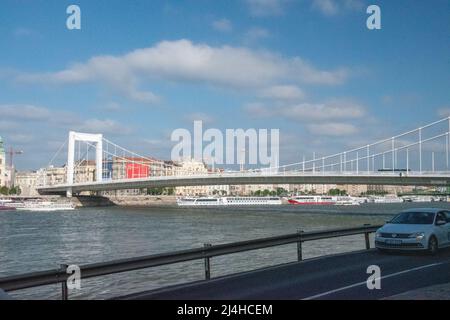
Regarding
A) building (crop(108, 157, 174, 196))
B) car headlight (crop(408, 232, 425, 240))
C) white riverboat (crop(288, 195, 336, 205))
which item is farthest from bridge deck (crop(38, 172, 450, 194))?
white riverboat (crop(288, 195, 336, 205))

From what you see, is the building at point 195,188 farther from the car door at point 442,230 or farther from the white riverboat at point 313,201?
the car door at point 442,230

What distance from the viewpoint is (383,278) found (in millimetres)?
9758

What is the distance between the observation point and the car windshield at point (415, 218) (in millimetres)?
13727

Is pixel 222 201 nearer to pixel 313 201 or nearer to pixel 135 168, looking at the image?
pixel 135 168

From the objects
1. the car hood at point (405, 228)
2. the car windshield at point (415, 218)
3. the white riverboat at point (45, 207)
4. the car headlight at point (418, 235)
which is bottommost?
the white riverboat at point (45, 207)

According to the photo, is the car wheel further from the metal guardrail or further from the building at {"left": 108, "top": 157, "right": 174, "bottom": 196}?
the building at {"left": 108, "top": 157, "right": 174, "bottom": 196}

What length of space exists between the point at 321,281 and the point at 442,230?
5.48 metres

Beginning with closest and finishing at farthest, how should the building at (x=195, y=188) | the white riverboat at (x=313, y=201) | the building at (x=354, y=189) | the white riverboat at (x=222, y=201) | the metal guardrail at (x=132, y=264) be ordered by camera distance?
the metal guardrail at (x=132, y=264) < the white riverboat at (x=222, y=201) < the building at (x=195, y=188) < the white riverboat at (x=313, y=201) < the building at (x=354, y=189)

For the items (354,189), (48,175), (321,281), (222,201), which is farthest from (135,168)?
(321,281)

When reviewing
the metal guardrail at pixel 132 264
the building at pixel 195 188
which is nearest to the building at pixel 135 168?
the building at pixel 195 188

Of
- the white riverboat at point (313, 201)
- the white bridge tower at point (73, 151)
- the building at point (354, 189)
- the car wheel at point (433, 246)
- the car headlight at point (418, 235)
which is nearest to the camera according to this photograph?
the car headlight at point (418, 235)

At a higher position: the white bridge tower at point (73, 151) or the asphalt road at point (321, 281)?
the white bridge tower at point (73, 151)

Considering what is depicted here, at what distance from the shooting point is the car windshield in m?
13.7
